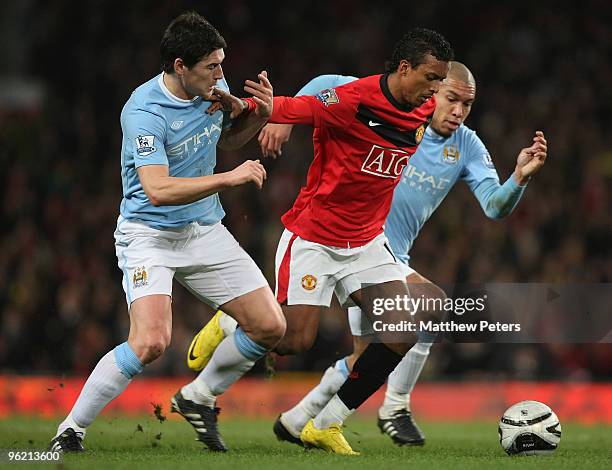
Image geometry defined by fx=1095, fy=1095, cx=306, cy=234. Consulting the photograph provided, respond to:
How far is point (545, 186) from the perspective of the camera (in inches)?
528

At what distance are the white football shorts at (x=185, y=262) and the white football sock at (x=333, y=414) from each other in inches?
35.1

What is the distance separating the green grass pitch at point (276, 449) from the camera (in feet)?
18.7

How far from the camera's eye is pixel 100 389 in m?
6.00

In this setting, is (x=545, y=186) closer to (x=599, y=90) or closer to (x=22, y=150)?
(x=599, y=90)

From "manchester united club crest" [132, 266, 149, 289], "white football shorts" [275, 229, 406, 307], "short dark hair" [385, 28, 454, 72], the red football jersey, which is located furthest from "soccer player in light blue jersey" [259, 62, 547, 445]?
"manchester united club crest" [132, 266, 149, 289]

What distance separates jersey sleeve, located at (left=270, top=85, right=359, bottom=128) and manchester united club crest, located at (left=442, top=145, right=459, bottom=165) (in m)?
1.16

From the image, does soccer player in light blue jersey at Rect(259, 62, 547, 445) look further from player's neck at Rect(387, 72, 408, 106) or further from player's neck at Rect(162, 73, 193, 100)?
player's neck at Rect(162, 73, 193, 100)

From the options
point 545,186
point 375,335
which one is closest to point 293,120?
point 375,335

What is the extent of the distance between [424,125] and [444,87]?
0.56m

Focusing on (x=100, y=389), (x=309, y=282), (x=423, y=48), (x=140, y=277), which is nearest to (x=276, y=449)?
(x=309, y=282)

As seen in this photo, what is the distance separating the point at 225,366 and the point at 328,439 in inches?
30.7

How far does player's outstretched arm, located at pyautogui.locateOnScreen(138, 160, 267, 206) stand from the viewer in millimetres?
5656

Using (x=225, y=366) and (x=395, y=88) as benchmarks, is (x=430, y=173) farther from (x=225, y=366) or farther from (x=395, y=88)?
(x=225, y=366)

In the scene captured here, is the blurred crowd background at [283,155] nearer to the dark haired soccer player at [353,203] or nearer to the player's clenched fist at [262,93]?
the dark haired soccer player at [353,203]
